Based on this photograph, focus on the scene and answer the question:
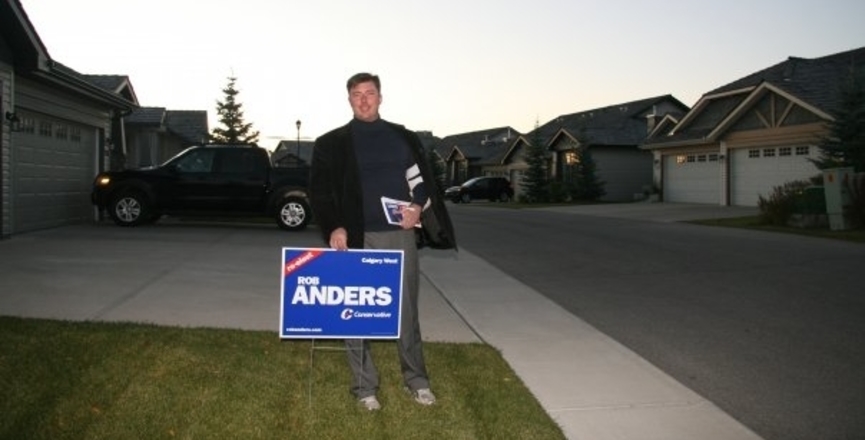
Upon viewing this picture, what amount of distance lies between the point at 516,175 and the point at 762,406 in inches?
1829

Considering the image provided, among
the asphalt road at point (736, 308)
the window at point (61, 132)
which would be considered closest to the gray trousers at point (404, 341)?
the asphalt road at point (736, 308)

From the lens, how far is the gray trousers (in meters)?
4.55

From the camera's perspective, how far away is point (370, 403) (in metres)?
4.46

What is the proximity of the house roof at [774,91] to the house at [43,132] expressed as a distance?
21.0 m

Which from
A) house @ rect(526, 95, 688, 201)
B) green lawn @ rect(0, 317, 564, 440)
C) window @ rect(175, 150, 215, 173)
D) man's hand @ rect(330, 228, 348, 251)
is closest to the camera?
green lawn @ rect(0, 317, 564, 440)

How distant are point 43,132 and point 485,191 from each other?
32375 millimetres

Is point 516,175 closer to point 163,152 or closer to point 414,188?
point 163,152

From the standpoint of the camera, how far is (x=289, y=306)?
4.44 meters

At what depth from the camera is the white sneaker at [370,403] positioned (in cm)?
445

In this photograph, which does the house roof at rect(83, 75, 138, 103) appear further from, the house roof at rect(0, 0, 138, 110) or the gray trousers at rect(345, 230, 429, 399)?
the gray trousers at rect(345, 230, 429, 399)

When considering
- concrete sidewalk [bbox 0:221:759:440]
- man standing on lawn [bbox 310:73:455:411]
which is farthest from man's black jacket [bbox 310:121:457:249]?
concrete sidewalk [bbox 0:221:759:440]

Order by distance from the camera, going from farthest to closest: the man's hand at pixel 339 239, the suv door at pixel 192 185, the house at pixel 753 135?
the house at pixel 753 135 → the suv door at pixel 192 185 → the man's hand at pixel 339 239

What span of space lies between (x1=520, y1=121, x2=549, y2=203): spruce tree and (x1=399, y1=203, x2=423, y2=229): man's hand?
123 ft

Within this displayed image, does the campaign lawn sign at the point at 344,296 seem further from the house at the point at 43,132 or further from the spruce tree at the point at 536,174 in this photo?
the spruce tree at the point at 536,174
